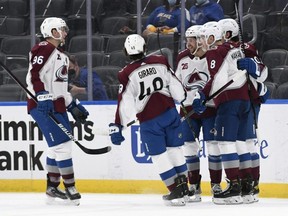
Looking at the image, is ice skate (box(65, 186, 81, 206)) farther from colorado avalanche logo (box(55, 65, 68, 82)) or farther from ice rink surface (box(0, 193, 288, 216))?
colorado avalanche logo (box(55, 65, 68, 82))

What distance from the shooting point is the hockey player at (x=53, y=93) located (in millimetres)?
8789

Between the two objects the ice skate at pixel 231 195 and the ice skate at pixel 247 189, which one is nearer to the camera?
the ice skate at pixel 231 195

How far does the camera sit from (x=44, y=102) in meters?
8.68

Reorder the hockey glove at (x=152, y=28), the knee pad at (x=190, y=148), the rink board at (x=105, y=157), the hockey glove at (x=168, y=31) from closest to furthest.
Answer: the knee pad at (x=190, y=148), the rink board at (x=105, y=157), the hockey glove at (x=168, y=31), the hockey glove at (x=152, y=28)

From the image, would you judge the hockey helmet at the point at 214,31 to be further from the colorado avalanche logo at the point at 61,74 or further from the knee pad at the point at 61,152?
the knee pad at the point at 61,152

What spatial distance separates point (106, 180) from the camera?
33.4 ft

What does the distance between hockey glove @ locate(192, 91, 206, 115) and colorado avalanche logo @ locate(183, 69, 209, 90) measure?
0.37 metres

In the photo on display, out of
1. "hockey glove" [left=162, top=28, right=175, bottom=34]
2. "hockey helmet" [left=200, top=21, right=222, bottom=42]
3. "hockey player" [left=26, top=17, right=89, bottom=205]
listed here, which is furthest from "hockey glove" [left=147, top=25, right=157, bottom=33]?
"hockey helmet" [left=200, top=21, right=222, bottom=42]

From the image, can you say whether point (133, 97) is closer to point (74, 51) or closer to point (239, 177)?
point (239, 177)

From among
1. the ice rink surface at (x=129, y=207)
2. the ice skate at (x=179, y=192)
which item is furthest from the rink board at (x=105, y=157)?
the ice skate at (x=179, y=192)

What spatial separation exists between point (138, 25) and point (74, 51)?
65cm

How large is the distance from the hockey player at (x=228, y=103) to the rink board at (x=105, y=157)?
822mm

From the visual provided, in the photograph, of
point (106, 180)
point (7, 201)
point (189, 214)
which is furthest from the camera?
point (106, 180)

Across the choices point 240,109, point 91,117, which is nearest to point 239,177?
point 240,109
